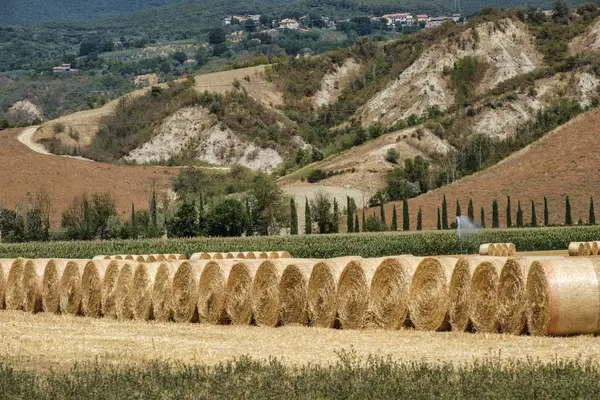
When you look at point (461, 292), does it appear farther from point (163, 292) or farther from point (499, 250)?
point (499, 250)

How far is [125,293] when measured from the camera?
26672 mm

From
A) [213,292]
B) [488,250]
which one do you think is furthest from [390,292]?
[488,250]

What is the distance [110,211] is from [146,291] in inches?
2328

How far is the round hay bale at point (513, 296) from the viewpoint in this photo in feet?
65.7

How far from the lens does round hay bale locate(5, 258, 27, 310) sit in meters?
29.8

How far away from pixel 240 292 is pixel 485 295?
18.7 feet

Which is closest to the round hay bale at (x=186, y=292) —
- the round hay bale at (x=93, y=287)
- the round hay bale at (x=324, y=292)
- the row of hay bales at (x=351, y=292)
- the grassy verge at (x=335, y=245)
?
the row of hay bales at (x=351, y=292)

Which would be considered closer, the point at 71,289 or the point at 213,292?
the point at 213,292

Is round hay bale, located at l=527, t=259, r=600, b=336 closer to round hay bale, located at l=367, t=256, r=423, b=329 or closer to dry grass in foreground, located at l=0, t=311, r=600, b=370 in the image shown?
dry grass in foreground, located at l=0, t=311, r=600, b=370

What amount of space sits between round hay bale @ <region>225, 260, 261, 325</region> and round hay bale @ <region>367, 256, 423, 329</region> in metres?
2.94

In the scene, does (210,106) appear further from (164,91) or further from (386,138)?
(386,138)

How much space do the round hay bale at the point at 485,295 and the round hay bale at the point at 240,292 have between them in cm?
509

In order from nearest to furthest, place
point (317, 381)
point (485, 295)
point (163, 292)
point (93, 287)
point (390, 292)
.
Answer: point (317, 381) → point (485, 295) → point (390, 292) → point (163, 292) → point (93, 287)

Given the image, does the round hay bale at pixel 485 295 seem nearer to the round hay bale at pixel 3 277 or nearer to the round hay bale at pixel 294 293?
the round hay bale at pixel 294 293
